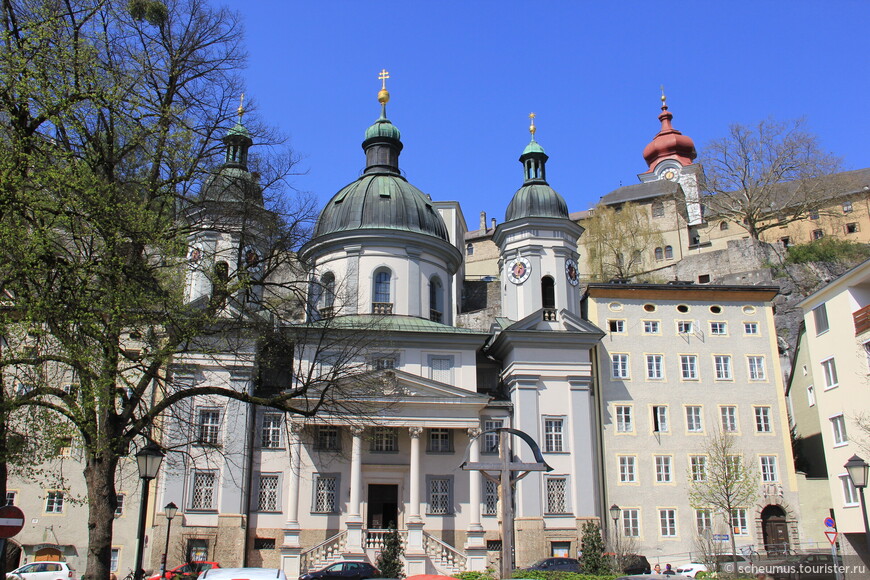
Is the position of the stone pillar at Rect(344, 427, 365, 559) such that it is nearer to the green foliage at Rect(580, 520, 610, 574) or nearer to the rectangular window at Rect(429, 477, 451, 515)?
the rectangular window at Rect(429, 477, 451, 515)

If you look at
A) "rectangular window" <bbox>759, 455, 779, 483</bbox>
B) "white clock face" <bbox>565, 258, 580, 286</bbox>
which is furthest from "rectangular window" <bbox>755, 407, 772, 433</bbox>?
"white clock face" <bbox>565, 258, 580, 286</bbox>

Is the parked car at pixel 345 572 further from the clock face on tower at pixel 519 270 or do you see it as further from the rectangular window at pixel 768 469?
the rectangular window at pixel 768 469

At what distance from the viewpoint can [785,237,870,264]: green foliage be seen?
56719 mm

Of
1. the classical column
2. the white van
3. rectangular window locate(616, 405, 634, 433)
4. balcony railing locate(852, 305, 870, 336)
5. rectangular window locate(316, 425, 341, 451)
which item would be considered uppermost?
balcony railing locate(852, 305, 870, 336)

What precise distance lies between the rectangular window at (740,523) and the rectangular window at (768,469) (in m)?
1.96

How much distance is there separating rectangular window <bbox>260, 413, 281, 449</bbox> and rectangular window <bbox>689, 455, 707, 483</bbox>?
1825 cm

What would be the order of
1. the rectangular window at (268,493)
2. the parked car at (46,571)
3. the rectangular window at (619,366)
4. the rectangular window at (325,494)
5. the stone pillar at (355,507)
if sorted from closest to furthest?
the parked car at (46,571), the stone pillar at (355,507), the rectangular window at (268,493), the rectangular window at (325,494), the rectangular window at (619,366)

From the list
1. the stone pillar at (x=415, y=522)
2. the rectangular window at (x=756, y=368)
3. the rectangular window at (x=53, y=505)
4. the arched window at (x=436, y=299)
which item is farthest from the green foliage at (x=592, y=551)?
the rectangular window at (x=53, y=505)

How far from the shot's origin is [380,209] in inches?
1598

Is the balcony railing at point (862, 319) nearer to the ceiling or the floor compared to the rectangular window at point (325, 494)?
nearer to the ceiling

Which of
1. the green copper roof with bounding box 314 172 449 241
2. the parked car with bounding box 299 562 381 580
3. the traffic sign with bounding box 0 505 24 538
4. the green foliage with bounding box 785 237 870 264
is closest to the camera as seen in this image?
the traffic sign with bounding box 0 505 24 538

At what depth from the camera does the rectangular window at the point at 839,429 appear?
1209 inches

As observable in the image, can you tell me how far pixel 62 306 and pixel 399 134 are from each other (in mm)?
32883

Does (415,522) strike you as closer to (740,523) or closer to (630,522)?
(630,522)
